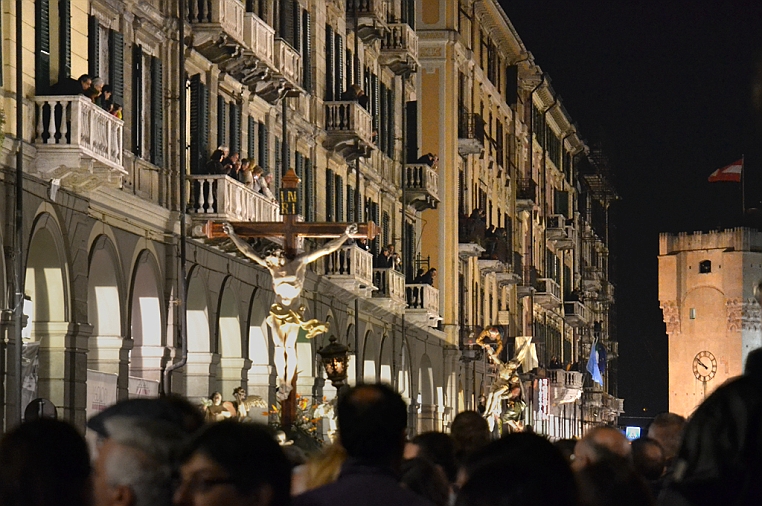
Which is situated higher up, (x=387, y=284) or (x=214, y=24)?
(x=214, y=24)

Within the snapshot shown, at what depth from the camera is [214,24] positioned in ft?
92.5

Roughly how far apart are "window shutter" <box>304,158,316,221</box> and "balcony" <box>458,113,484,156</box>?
57.5 feet

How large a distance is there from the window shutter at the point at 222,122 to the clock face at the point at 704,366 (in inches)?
3583

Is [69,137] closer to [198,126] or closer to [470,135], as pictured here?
[198,126]

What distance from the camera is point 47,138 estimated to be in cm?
2158

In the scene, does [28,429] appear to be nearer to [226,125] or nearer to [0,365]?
[0,365]

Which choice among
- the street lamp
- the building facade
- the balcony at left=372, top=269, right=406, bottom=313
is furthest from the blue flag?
the street lamp

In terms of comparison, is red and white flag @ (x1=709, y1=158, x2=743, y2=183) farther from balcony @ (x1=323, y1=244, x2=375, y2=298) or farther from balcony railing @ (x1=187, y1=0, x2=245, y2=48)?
balcony railing @ (x1=187, y1=0, x2=245, y2=48)

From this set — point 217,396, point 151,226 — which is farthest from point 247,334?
→ point 217,396

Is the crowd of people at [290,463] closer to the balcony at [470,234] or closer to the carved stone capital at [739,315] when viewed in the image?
the balcony at [470,234]

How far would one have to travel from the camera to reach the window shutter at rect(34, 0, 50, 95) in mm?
21734

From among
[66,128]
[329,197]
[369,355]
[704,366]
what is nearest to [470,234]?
[369,355]

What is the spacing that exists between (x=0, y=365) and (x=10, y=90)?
3.12 m

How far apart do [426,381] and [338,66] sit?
48.4ft
